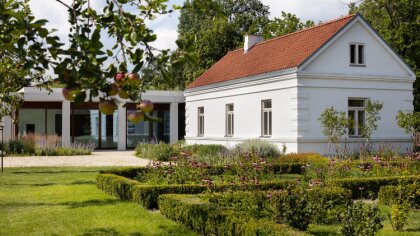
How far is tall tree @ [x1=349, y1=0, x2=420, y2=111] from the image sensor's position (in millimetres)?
30531

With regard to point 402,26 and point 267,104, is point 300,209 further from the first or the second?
point 402,26

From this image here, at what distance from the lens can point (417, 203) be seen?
11.2m

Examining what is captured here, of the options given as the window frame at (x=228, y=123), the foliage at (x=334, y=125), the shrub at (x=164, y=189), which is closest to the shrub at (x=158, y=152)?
the window frame at (x=228, y=123)

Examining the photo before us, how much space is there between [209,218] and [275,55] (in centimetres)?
1904

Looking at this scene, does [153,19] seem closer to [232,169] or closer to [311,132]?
[232,169]

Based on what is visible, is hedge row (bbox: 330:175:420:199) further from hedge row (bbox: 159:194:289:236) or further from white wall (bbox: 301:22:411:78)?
white wall (bbox: 301:22:411:78)

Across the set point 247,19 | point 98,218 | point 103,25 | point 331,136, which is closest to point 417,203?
point 98,218

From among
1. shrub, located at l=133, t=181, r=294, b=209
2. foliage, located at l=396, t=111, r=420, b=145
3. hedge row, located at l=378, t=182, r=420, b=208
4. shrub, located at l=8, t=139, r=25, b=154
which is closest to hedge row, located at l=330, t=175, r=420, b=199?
hedge row, located at l=378, t=182, r=420, b=208

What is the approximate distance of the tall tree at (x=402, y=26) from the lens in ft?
100

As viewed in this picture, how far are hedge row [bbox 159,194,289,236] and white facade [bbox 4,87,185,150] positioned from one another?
24.2 metres

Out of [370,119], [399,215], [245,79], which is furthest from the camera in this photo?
[245,79]

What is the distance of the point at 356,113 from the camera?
2402cm

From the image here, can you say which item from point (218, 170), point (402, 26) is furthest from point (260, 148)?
point (402, 26)

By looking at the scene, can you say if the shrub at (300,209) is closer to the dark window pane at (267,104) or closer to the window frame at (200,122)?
the dark window pane at (267,104)
